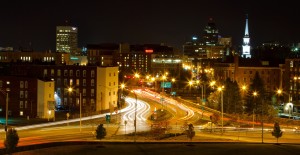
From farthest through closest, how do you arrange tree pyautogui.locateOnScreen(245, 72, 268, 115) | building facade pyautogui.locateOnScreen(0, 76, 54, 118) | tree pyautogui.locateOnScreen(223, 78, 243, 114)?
tree pyautogui.locateOnScreen(223, 78, 243, 114)
tree pyautogui.locateOnScreen(245, 72, 268, 115)
building facade pyautogui.locateOnScreen(0, 76, 54, 118)

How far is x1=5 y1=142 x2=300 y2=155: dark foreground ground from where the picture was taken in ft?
125

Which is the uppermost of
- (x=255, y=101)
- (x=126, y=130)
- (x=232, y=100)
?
(x=232, y=100)

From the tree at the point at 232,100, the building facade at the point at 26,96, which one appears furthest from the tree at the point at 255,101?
the building facade at the point at 26,96

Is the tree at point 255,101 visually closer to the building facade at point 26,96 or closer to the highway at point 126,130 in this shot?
the highway at point 126,130

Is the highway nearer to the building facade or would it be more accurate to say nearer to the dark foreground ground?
the dark foreground ground

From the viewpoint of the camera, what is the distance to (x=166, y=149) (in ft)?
133

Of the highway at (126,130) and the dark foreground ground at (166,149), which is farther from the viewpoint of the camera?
the highway at (126,130)

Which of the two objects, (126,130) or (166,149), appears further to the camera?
(126,130)

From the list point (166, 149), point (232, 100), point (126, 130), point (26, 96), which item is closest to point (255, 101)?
point (232, 100)

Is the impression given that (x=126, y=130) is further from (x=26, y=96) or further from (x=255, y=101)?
(x=255, y=101)

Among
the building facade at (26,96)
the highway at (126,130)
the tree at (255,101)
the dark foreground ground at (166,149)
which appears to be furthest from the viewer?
the tree at (255,101)

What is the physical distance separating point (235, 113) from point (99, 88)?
66.7 ft

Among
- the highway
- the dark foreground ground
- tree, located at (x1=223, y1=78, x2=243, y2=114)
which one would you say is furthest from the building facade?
tree, located at (x1=223, y1=78, x2=243, y2=114)

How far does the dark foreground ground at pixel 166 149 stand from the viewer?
38.2 metres
